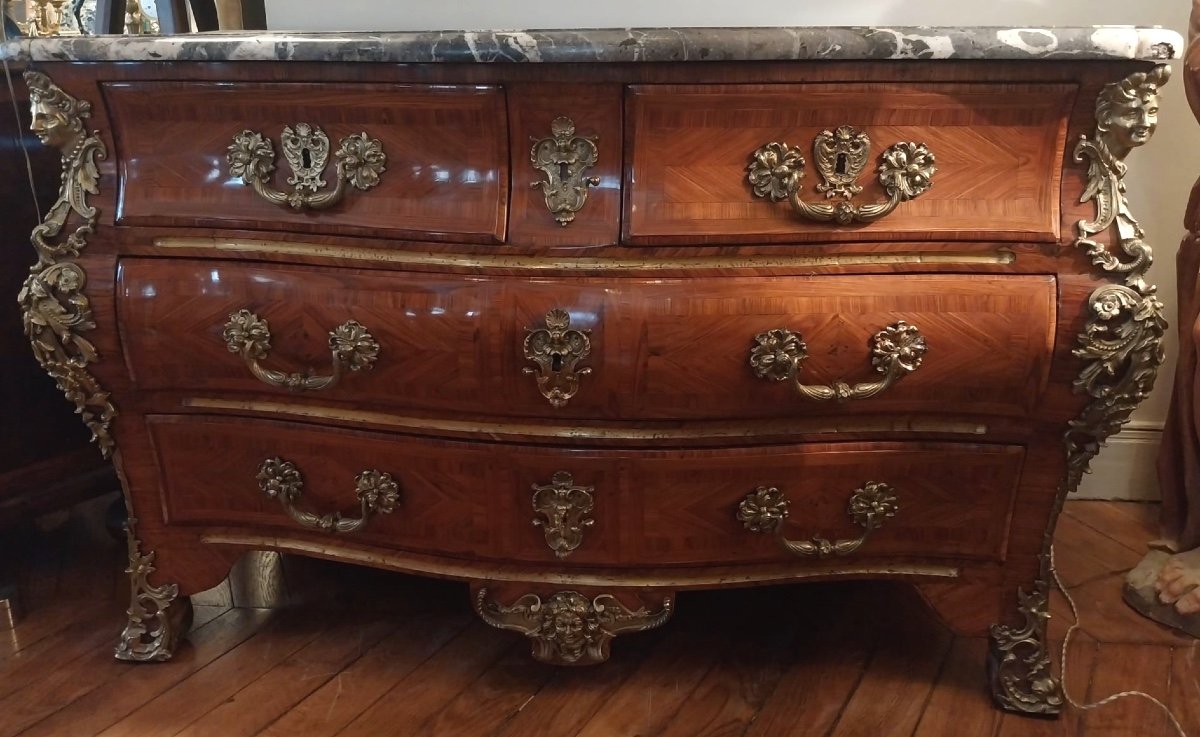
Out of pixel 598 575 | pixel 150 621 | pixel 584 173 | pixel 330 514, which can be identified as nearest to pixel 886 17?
pixel 584 173

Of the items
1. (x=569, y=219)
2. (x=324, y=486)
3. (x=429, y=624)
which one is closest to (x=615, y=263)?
(x=569, y=219)

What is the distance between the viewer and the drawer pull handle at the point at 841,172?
33.9 inches

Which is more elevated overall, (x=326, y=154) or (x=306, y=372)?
→ (x=326, y=154)

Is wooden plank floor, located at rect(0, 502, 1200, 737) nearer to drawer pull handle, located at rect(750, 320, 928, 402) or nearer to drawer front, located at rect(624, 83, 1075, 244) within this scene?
drawer pull handle, located at rect(750, 320, 928, 402)

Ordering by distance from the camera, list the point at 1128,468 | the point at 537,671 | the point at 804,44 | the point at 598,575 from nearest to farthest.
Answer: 1. the point at 804,44
2. the point at 598,575
3. the point at 537,671
4. the point at 1128,468

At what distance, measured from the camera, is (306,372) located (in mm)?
971

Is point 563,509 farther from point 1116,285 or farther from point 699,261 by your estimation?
point 1116,285

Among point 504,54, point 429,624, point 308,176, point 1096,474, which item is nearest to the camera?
point 504,54

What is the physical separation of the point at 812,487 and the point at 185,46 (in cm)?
82

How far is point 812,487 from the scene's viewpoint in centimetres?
98

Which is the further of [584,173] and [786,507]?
[786,507]

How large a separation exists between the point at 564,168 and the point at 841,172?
0.93 ft

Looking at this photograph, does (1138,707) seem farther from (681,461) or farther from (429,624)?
(429,624)

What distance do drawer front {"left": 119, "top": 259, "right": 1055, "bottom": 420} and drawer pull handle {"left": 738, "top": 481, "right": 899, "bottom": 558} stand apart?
100mm
